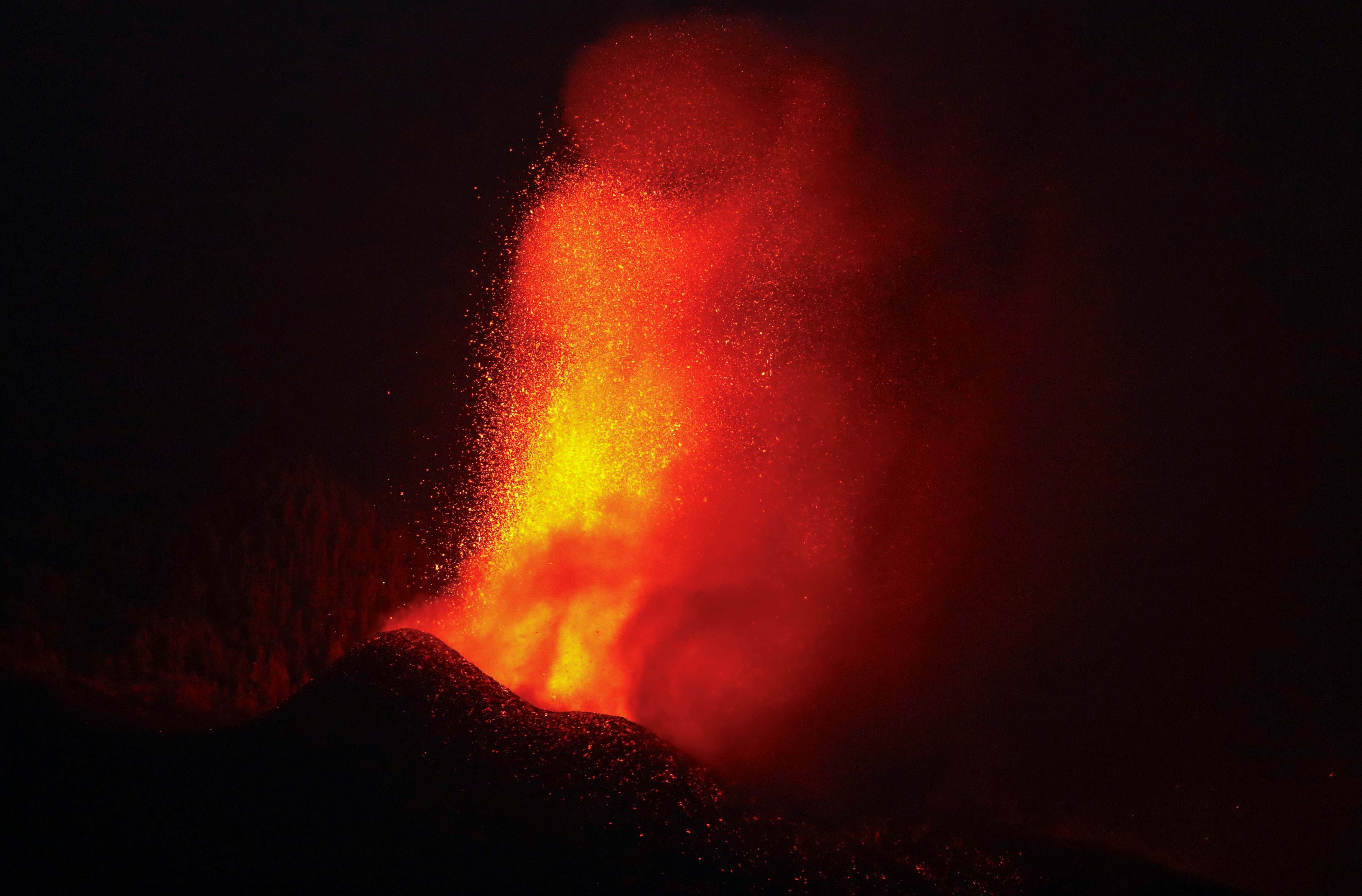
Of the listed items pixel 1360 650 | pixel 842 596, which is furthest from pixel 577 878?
pixel 1360 650

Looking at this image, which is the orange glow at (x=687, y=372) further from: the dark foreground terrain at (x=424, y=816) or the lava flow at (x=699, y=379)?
the dark foreground terrain at (x=424, y=816)

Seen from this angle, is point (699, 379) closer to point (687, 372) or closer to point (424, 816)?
point (687, 372)

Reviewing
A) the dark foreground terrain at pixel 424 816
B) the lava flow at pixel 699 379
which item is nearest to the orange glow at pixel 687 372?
the lava flow at pixel 699 379

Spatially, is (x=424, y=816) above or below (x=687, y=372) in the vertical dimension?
below

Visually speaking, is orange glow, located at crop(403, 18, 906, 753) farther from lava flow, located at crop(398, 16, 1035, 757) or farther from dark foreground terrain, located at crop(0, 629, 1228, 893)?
dark foreground terrain, located at crop(0, 629, 1228, 893)

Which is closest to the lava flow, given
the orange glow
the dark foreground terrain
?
the orange glow

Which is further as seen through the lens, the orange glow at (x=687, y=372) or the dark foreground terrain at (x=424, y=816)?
the orange glow at (x=687, y=372)

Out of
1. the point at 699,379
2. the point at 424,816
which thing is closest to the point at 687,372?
the point at 699,379
